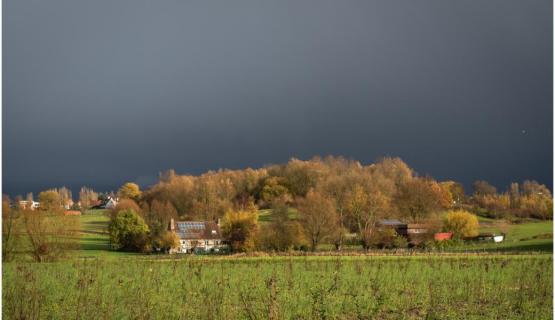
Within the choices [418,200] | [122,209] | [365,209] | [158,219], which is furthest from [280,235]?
[418,200]

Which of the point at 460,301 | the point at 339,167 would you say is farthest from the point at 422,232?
the point at 460,301

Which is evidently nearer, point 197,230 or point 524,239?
point 524,239

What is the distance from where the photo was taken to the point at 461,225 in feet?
186

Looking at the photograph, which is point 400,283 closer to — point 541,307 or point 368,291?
point 368,291

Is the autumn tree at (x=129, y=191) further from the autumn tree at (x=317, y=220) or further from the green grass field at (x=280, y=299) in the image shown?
the green grass field at (x=280, y=299)

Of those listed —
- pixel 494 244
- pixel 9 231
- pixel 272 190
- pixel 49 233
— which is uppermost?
pixel 272 190

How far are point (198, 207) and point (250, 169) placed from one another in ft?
83.1

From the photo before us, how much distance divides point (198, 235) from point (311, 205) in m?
13.0

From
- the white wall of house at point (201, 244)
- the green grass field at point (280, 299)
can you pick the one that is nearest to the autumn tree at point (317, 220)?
the white wall of house at point (201, 244)

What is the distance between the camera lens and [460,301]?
13328 millimetres

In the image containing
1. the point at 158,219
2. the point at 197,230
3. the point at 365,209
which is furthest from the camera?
the point at 365,209

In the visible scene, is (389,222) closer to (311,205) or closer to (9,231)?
(311,205)

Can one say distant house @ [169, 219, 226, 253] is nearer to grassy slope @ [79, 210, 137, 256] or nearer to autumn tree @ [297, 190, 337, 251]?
grassy slope @ [79, 210, 137, 256]

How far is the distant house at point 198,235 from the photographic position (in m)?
54.9
